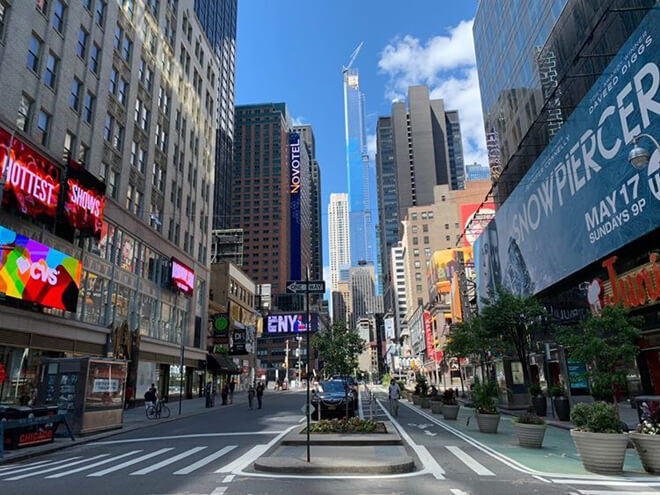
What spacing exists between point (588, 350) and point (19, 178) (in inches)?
1015

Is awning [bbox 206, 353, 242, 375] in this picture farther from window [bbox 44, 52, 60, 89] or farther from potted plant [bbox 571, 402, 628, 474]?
potted plant [bbox 571, 402, 628, 474]

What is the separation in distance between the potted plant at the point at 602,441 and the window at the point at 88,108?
33.3 meters

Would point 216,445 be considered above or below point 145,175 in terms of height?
below

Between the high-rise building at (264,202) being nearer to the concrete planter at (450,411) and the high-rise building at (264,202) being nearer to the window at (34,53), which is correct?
the window at (34,53)

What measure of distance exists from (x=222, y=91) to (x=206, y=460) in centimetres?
14973

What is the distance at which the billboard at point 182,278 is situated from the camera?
144 ft

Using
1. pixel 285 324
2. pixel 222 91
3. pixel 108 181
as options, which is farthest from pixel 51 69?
pixel 222 91

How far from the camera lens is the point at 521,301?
25.5m

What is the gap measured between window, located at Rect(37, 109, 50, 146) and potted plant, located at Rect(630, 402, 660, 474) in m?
30.3

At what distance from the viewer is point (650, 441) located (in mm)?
9609

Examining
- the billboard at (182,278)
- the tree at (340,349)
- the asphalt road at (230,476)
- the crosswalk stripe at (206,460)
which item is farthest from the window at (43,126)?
Result: the crosswalk stripe at (206,460)

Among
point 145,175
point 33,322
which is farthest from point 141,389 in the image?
point 145,175

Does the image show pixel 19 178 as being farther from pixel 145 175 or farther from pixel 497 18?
pixel 497 18

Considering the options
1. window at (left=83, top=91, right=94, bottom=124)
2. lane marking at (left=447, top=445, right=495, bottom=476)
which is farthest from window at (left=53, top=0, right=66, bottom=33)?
lane marking at (left=447, top=445, right=495, bottom=476)
